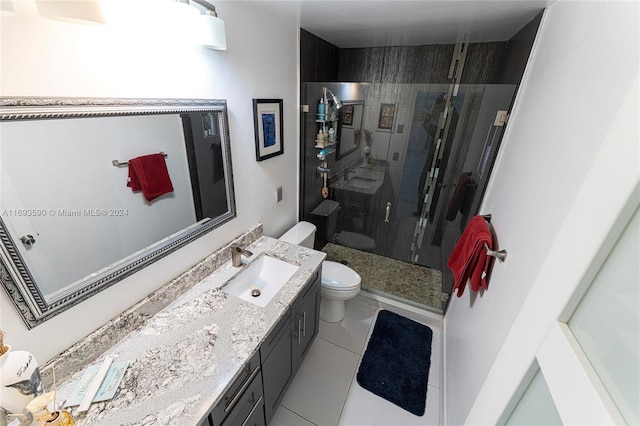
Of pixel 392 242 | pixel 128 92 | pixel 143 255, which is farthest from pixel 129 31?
pixel 392 242

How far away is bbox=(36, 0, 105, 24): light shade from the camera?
642mm

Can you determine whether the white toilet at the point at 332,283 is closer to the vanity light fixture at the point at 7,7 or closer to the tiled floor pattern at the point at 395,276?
the tiled floor pattern at the point at 395,276

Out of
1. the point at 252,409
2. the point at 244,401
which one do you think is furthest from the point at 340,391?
the point at 244,401

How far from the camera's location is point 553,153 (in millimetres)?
898

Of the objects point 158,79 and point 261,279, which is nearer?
point 158,79

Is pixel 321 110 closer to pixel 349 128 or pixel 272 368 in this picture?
pixel 349 128

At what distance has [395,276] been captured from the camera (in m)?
2.63

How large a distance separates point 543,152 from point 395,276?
6.14 ft

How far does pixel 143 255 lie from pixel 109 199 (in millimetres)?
293


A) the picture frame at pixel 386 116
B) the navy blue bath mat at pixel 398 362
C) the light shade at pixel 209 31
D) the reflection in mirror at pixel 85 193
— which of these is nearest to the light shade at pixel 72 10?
the reflection in mirror at pixel 85 193

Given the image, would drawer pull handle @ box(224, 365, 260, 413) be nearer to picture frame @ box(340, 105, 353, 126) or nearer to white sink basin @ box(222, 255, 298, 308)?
white sink basin @ box(222, 255, 298, 308)

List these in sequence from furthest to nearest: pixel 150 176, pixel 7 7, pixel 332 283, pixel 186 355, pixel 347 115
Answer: pixel 347 115 < pixel 332 283 < pixel 150 176 < pixel 186 355 < pixel 7 7

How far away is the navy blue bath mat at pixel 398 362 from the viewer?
1.69 meters

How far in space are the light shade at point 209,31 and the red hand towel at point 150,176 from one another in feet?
1.78
